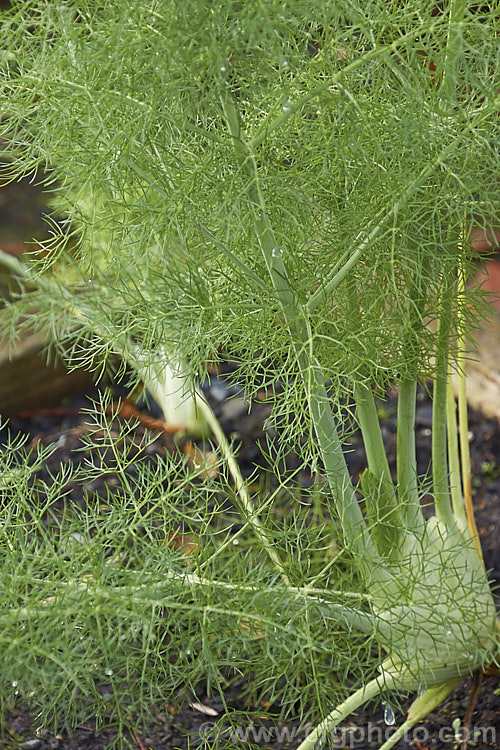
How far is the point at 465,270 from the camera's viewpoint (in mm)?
873

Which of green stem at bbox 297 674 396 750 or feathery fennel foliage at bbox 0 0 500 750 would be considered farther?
green stem at bbox 297 674 396 750

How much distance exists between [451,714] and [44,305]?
0.72 metres

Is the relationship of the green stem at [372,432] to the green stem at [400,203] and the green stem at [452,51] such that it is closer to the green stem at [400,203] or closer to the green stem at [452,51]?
the green stem at [400,203]

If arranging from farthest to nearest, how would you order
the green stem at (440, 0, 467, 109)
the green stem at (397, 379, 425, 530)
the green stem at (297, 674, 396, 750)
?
the green stem at (397, 379, 425, 530) → the green stem at (297, 674, 396, 750) → the green stem at (440, 0, 467, 109)

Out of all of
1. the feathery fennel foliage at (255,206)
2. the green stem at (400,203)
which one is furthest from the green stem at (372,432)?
the green stem at (400,203)

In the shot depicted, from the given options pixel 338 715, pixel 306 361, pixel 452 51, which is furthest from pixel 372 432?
pixel 452 51

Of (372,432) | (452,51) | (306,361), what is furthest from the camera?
(372,432)

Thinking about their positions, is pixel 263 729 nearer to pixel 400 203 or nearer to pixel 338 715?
pixel 338 715

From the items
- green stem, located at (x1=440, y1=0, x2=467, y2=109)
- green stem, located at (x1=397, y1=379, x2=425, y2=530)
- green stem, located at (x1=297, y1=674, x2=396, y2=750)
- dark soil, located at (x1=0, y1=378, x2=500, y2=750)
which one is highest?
green stem, located at (x1=440, y1=0, x2=467, y2=109)

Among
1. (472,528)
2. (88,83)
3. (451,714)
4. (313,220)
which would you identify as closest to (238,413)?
(472,528)

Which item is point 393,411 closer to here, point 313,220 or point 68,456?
point 68,456

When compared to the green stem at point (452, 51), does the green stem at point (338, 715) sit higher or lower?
lower

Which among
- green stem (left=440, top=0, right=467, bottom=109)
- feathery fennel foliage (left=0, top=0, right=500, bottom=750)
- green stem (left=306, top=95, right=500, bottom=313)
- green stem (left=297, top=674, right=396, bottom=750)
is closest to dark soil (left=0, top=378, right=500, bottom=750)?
green stem (left=297, top=674, right=396, bottom=750)

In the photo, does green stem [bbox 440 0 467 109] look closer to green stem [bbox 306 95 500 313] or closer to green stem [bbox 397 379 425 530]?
green stem [bbox 306 95 500 313]
